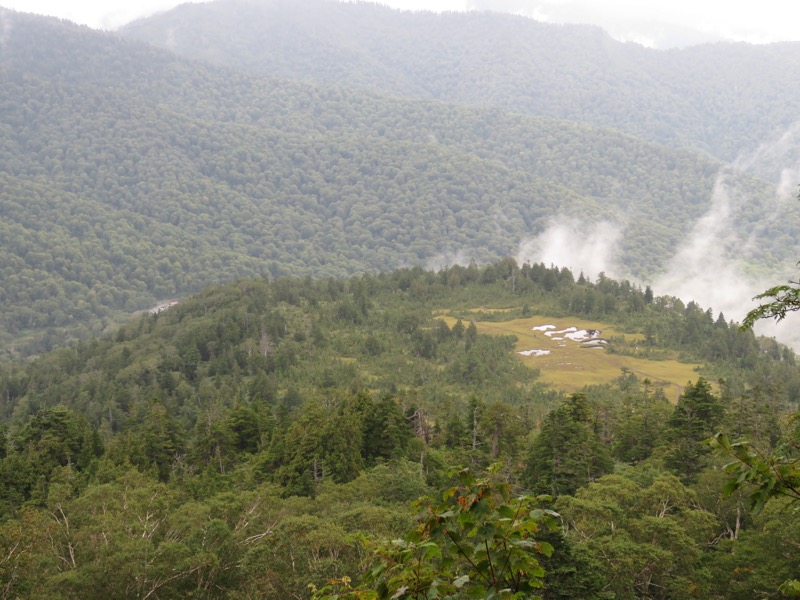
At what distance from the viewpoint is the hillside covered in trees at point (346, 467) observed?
4225cm

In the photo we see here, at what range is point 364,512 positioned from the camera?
49.5 m

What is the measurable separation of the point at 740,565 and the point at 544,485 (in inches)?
737

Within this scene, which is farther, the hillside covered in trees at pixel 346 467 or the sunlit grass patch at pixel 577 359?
the sunlit grass patch at pixel 577 359

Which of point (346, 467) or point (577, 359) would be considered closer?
point (346, 467)

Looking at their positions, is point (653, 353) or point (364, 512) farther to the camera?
point (653, 353)

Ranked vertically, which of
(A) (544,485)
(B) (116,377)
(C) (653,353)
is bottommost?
(B) (116,377)

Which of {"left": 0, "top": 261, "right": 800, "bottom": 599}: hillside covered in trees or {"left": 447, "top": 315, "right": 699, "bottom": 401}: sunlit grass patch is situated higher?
{"left": 0, "top": 261, "right": 800, "bottom": 599}: hillside covered in trees

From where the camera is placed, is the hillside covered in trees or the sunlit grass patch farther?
the sunlit grass patch

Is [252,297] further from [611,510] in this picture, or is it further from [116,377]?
[611,510]

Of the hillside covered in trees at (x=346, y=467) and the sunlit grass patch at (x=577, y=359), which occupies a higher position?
the hillside covered in trees at (x=346, y=467)

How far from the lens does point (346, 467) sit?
73.3m

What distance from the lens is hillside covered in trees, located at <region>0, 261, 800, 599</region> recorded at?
42.2 m

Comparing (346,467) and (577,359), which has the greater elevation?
(346,467)

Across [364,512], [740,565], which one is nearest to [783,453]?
[740,565]
